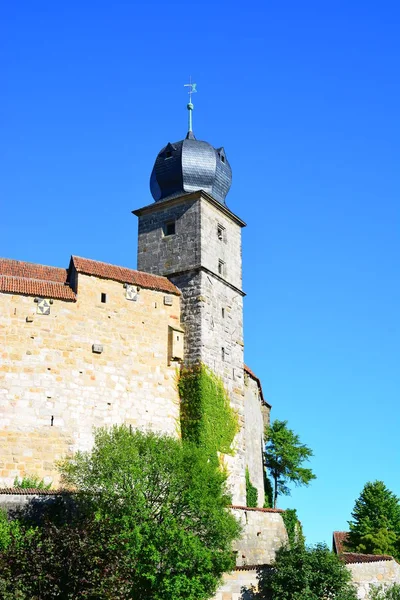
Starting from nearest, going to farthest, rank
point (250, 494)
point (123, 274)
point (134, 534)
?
point (134, 534) → point (123, 274) → point (250, 494)

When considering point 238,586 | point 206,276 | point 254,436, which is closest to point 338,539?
point 254,436

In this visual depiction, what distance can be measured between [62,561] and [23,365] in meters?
12.0

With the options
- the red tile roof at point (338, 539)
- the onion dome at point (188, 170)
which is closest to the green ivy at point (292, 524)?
the red tile roof at point (338, 539)

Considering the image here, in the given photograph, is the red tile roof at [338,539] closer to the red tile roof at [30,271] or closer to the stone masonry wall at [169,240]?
the stone masonry wall at [169,240]

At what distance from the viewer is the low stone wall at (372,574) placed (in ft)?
96.9

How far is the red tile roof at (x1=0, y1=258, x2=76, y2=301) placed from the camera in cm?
3372

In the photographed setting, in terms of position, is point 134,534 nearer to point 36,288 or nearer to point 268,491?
point 36,288

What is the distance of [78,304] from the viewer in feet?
114

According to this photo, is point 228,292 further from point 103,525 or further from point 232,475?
point 103,525

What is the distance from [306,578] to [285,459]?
19.3 meters

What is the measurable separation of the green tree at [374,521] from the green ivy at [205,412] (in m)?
9.26

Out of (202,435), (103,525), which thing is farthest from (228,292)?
(103,525)

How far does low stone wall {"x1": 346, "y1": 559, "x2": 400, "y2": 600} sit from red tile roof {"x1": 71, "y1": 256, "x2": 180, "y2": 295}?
14.8m

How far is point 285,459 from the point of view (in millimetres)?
45906
